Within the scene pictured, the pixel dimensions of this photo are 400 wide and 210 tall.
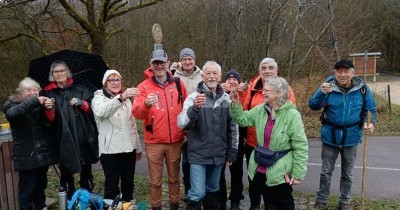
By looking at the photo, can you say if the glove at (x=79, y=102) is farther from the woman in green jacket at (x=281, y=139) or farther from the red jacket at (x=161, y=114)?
the woman in green jacket at (x=281, y=139)

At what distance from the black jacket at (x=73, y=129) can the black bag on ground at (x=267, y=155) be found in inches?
82.2

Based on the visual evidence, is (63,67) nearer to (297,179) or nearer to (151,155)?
(151,155)

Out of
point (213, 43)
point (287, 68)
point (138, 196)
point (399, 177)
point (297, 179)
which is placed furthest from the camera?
point (213, 43)

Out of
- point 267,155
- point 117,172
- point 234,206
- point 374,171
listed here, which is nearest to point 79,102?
point 117,172

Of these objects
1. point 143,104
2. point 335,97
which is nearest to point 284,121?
point 335,97

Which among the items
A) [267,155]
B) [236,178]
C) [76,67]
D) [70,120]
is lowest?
[236,178]

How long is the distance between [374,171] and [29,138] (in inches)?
247

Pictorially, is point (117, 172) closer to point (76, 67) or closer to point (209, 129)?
point (209, 129)

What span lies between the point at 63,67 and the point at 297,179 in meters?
2.93

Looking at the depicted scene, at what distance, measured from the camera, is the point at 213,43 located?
14.4 m

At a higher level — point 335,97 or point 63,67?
point 63,67

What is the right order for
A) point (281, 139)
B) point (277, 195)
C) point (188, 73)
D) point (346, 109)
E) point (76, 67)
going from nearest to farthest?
point (281, 139) → point (277, 195) → point (346, 109) → point (76, 67) → point (188, 73)

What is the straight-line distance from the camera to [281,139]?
3.73m

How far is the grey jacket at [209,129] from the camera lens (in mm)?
4086
